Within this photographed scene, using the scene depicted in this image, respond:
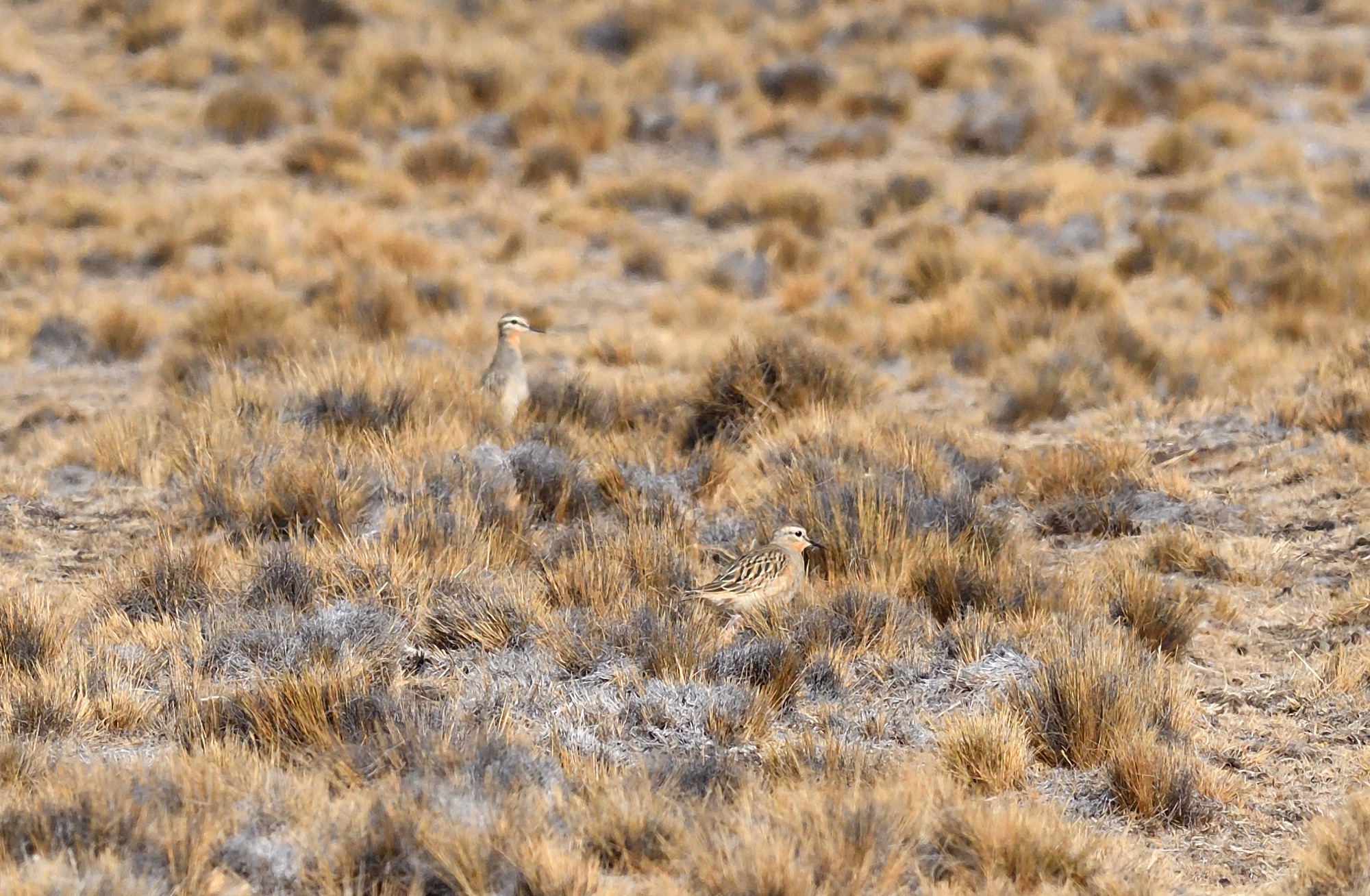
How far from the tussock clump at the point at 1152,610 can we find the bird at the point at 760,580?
1.34 meters

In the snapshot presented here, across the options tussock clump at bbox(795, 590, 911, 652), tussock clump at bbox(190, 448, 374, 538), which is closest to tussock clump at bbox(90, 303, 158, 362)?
tussock clump at bbox(190, 448, 374, 538)

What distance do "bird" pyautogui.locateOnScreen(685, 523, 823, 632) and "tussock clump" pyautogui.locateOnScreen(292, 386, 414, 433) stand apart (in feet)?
8.86

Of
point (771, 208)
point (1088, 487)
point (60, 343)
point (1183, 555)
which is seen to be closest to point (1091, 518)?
point (1088, 487)

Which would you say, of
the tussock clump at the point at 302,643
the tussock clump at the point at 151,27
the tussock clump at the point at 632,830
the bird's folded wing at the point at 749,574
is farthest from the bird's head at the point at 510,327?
the tussock clump at the point at 151,27

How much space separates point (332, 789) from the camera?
4727 mm

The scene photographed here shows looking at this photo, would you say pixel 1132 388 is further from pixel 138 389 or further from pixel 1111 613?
pixel 138 389

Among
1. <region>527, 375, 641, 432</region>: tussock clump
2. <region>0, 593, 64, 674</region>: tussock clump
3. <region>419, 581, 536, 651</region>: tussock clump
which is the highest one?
<region>0, 593, 64, 674</region>: tussock clump

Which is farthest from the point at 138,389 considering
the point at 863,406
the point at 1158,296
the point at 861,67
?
the point at 861,67

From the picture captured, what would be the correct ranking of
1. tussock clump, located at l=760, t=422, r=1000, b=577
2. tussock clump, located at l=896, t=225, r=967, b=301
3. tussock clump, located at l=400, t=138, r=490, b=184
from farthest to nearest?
1. tussock clump, located at l=400, t=138, r=490, b=184
2. tussock clump, located at l=896, t=225, r=967, b=301
3. tussock clump, located at l=760, t=422, r=1000, b=577

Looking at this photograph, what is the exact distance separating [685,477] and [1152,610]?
8.81ft

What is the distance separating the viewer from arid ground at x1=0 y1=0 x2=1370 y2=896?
15.0 ft

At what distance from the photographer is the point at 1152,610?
6430 mm

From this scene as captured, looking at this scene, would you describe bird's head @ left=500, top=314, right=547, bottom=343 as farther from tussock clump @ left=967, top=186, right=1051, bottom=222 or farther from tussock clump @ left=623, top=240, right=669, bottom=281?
tussock clump @ left=967, top=186, right=1051, bottom=222

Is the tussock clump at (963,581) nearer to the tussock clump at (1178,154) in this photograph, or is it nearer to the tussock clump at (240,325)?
the tussock clump at (240,325)
